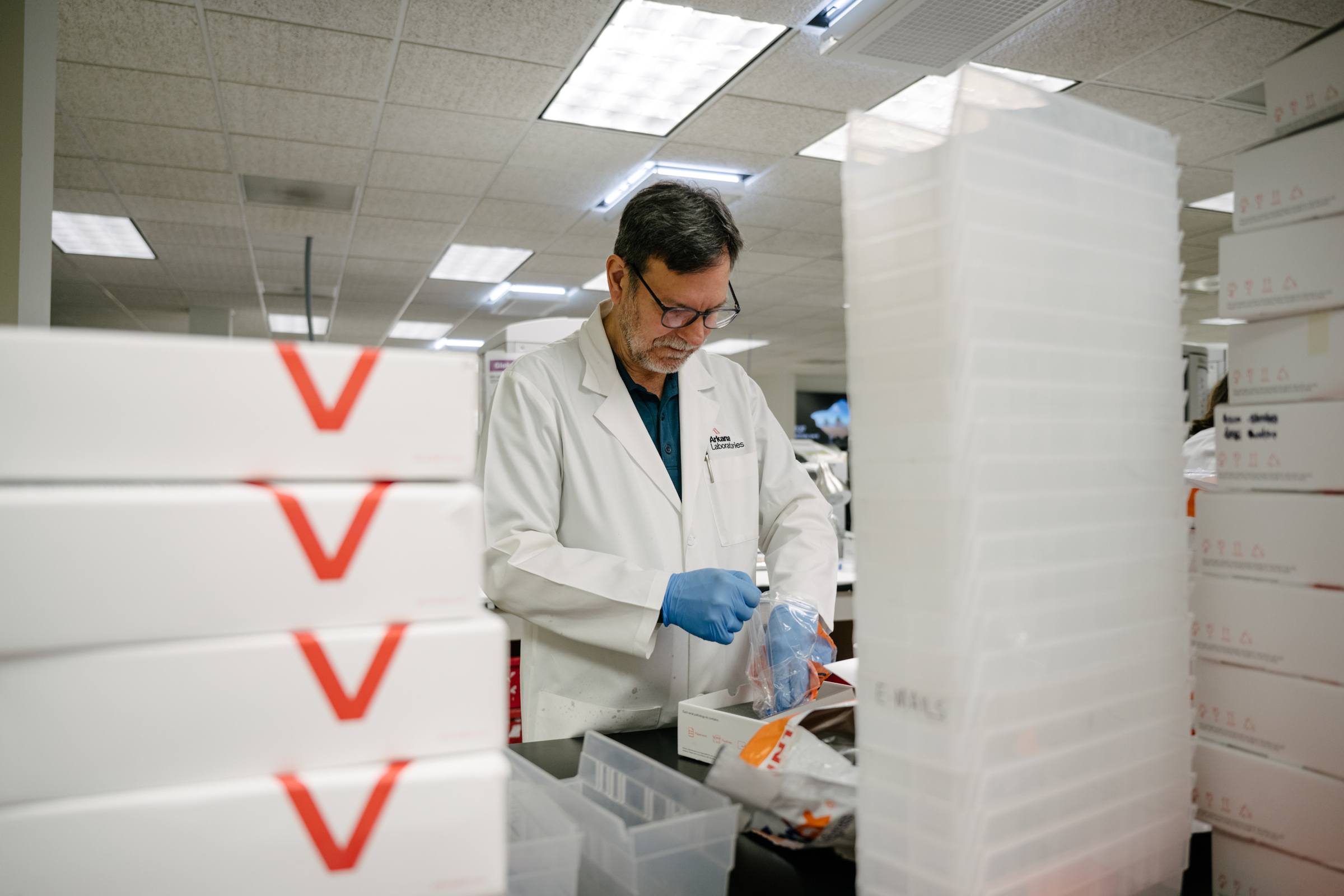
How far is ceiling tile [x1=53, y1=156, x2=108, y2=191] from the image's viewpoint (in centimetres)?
418

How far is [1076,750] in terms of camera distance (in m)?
0.62

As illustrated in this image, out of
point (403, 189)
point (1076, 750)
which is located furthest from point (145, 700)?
point (403, 189)

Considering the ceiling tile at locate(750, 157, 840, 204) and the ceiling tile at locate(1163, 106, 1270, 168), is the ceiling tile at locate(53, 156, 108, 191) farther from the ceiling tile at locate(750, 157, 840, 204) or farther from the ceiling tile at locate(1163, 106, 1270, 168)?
the ceiling tile at locate(1163, 106, 1270, 168)

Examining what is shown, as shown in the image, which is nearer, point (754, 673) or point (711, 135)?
point (754, 673)

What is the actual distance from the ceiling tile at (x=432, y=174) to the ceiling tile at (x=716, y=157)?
87 cm

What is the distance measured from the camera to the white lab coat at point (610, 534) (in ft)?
4.53

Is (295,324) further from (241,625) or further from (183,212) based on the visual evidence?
(241,625)

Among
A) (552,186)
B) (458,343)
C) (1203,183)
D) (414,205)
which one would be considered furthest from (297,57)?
(458,343)

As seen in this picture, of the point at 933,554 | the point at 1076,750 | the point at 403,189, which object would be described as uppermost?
the point at 403,189

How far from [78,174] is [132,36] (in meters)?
1.74

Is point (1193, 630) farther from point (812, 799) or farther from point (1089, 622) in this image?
point (812, 799)

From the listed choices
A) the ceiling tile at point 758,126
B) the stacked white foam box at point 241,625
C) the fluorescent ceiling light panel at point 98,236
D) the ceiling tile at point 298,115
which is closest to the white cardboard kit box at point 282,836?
the stacked white foam box at point 241,625

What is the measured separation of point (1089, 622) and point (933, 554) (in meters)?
0.16

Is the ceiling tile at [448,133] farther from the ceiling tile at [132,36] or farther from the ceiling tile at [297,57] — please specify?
the ceiling tile at [132,36]
